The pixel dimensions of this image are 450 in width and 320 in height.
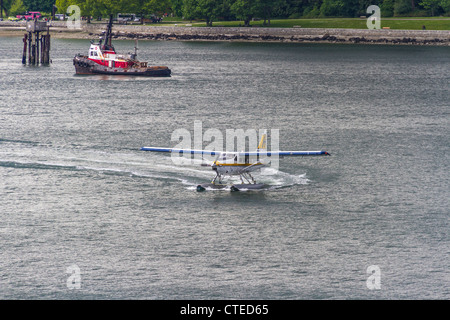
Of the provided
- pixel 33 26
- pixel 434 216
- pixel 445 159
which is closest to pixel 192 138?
pixel 445 159

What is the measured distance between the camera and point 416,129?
106375 mm

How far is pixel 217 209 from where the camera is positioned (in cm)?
6594

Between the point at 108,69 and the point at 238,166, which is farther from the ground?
the point at 108,69

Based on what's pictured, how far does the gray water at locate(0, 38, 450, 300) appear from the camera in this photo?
173ft

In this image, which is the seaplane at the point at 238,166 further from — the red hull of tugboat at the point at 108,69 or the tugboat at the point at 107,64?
the tugboat at the point at 107,64

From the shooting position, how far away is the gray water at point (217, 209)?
5262 cm
